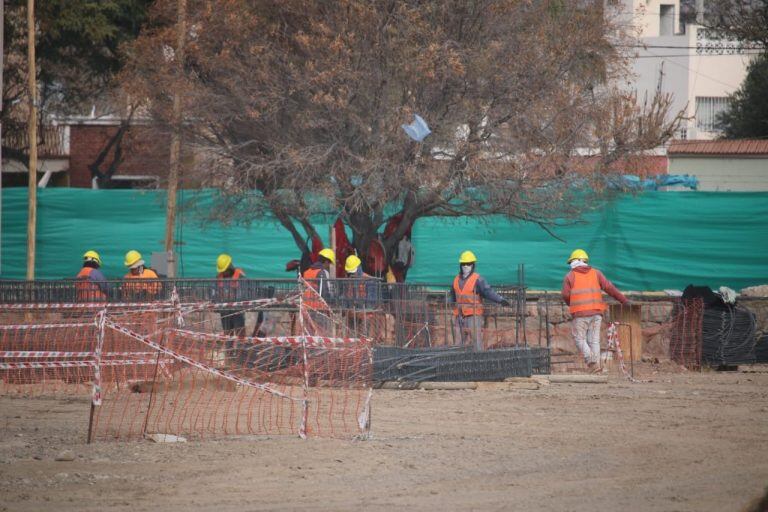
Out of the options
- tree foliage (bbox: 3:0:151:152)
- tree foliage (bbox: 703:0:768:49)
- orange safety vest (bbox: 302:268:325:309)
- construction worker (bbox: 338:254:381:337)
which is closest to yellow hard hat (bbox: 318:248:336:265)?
orange safety vest (bbox: 302:268:325:309)

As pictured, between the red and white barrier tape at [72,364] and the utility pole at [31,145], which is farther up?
the utility pole at [31,145]

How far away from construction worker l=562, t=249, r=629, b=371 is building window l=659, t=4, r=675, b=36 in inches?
1499

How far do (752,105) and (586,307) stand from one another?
872 inches

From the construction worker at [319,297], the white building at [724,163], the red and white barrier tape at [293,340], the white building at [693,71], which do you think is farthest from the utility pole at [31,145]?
the white building at [693,71]

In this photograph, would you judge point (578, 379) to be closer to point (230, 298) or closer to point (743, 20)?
point (230, 298)

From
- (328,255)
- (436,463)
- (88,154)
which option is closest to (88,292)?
(328,255)

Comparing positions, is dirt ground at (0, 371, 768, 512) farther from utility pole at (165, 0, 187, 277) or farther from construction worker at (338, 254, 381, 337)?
utility pole at (165, 0, 187, 277)

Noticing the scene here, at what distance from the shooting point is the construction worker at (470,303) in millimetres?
16562

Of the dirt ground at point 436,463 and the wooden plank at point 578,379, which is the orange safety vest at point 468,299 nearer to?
the wooden plank at point 578,379

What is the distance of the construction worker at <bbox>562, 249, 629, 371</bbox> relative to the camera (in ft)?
56.4

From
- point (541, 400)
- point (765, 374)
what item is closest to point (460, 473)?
point (541, 400)

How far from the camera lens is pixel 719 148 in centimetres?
3023

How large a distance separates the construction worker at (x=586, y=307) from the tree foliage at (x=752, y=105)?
65.5 ft

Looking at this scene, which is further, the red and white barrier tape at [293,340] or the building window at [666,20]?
the building window at [666,20]
